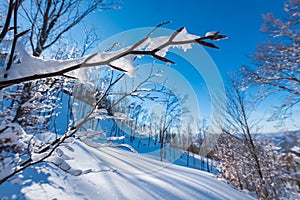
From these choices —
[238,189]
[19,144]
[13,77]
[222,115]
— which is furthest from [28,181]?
[238,189]

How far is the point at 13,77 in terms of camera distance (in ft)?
1.25

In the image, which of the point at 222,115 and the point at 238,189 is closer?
the point at 222,115

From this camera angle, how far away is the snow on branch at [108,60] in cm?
35

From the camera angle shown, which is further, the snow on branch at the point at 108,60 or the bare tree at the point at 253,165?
the bare tree at the point at 253,165

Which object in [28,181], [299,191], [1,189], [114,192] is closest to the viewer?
[1,189]

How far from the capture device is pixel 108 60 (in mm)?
353

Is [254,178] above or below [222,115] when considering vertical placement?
below

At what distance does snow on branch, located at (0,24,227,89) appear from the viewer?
1.15 feet

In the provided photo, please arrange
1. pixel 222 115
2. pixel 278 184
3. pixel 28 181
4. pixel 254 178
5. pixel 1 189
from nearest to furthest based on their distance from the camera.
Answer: pixel 1 189, pixel 28 181, pixel 278 184, pixel 254 178, pixel 222 115

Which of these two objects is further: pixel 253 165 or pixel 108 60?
pixel 253 165

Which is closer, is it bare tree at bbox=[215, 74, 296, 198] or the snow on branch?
the snow on branch

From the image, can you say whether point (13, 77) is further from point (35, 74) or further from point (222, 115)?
point (222, 115)

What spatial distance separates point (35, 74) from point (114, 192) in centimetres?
328

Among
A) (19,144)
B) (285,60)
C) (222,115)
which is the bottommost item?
(19,144)
